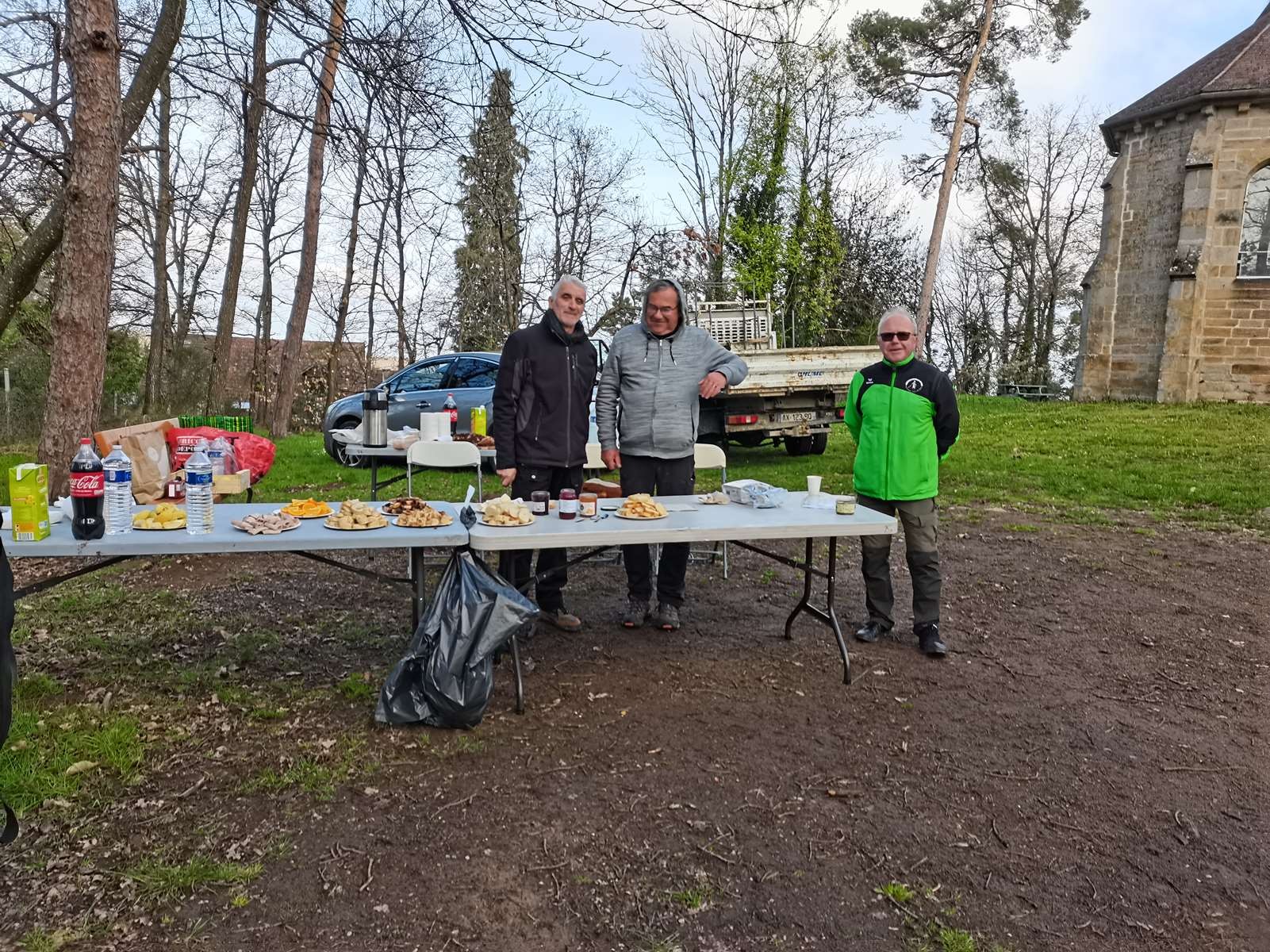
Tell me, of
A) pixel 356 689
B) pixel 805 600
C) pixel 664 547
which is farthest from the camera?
pixel 664 547

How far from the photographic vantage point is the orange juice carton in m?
2.94

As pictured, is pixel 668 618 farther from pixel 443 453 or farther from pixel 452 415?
pixel 452 415

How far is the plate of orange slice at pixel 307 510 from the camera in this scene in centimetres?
354

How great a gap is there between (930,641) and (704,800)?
6.29 ft

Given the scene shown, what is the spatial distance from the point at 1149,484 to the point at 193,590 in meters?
9.21

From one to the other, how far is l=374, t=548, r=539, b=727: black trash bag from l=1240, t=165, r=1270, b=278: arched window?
1906cm

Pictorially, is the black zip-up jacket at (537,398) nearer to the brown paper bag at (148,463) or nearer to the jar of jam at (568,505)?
the jar of jam at (568,505)

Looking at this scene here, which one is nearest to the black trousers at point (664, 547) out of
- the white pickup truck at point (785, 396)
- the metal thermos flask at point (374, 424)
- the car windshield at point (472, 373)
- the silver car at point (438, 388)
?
the metal thermos flask at point (374, 424)

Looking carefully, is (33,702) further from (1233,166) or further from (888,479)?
(1233,166)

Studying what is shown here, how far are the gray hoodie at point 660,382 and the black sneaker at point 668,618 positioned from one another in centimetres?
84

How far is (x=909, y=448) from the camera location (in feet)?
13.7

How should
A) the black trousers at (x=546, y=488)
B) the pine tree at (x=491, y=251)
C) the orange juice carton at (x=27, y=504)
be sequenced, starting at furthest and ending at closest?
the pine tree at (x=491, y=251) < the black trousers at (x=546, y=488) < the orange juice carton at (x=27, y=504)

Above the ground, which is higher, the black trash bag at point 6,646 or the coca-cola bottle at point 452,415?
the coca-cola bottle at point 452,415

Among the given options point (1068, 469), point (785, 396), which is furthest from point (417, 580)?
point (1068, 469)
